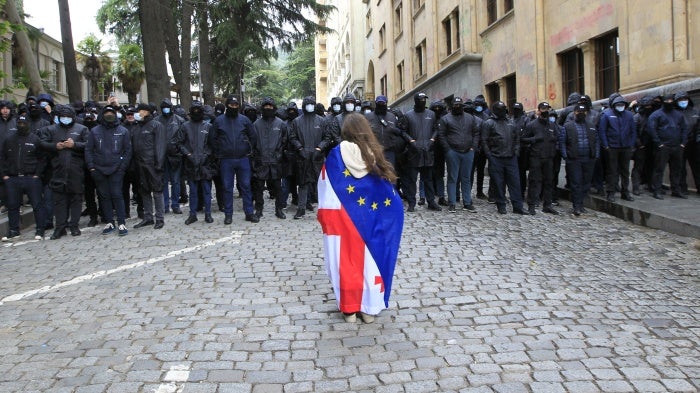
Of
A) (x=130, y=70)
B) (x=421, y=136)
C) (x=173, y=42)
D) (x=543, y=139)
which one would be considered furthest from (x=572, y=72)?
(x=130, y=70)

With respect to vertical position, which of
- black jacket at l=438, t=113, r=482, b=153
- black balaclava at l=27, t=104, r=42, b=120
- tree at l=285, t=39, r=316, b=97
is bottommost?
black jacket at l=438, t=113, r=482, b=153

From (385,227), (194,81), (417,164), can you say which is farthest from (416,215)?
(194,81)

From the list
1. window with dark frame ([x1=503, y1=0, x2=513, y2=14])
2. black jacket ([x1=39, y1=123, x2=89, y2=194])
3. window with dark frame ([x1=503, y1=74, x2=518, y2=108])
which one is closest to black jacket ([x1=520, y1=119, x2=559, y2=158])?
black jacket ([x1=39, y1=123, x2=89, y2=194])

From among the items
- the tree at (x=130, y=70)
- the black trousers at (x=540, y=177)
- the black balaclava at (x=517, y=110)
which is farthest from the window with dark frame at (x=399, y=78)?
the black trousers at (x=540, y=177)

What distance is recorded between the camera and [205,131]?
9969mm

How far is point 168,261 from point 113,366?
10.7ft

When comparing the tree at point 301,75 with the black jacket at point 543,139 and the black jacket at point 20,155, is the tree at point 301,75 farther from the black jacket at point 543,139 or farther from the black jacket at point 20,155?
the black jacket at point 20,155

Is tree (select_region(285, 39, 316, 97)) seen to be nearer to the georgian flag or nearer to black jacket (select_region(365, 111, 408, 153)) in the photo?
black jacket (select_region(365, 111, 408, 153))

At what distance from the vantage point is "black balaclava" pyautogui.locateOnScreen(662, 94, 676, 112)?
35.2ft

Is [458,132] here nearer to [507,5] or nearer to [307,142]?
[307,142]

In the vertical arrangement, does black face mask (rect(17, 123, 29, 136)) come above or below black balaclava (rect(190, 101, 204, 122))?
below

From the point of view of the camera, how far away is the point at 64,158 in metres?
9.09

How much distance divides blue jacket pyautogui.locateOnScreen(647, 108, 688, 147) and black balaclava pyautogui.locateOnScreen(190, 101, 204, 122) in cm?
803

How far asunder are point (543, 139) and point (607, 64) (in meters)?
5.68
